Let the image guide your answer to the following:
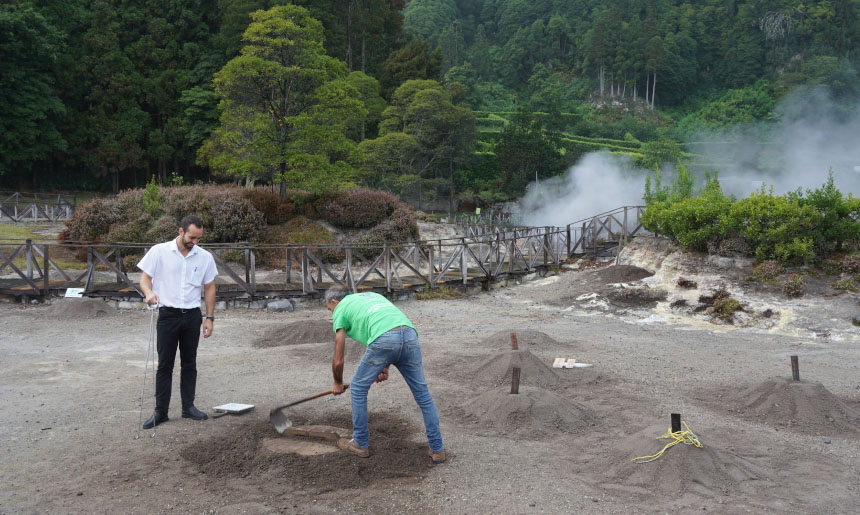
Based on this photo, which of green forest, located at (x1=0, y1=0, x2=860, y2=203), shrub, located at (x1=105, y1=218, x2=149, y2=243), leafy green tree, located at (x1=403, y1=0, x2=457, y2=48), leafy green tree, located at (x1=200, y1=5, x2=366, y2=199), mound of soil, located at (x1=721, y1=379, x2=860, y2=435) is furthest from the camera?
leafy green tree, located at (x1=403, y1=0, x2=457, y2=48)

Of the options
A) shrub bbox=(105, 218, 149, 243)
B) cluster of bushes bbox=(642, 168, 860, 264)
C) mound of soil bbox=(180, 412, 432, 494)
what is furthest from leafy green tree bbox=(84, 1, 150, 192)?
mound of soil bbox=(180, 412, 432, 494)

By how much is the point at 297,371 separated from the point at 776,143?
5973 cm

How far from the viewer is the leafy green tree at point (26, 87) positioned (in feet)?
107

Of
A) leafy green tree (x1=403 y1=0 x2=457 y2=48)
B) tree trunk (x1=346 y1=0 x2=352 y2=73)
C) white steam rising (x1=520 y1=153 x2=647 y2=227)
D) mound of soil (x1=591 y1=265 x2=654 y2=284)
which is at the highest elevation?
leafy green tree (x1=403 y1=0 x2=457 y2=48)

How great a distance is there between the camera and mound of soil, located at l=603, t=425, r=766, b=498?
4.46m

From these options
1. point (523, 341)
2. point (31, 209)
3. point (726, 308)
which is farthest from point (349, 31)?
point (523, 341)

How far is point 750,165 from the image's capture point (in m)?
50.5

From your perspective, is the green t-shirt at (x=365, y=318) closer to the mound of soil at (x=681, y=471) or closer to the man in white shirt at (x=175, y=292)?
the man in white shirt at (x=175, y=292)

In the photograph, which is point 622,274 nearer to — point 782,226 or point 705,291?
point 705,291

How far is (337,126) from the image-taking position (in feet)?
70.7

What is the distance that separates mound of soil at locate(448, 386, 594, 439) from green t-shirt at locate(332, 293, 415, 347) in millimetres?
1847

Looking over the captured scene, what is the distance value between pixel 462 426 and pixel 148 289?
3.11m

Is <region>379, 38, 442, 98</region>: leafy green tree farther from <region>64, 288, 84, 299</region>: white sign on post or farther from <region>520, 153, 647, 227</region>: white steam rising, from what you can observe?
<region>64, 288, 84, 299</region>: white sign on post

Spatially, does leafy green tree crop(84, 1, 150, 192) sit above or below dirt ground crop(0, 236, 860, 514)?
above
